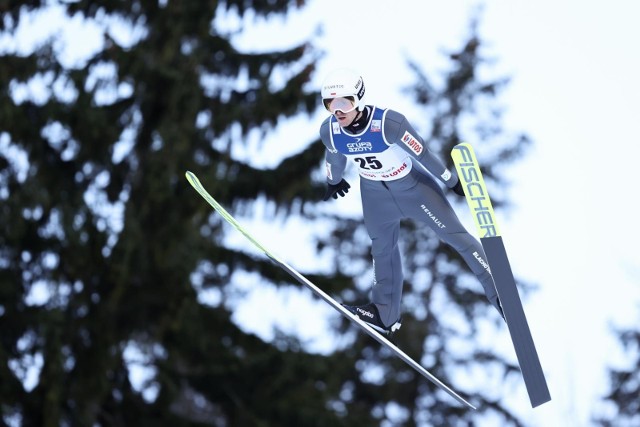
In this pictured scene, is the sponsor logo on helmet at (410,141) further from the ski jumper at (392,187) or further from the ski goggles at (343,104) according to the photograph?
the ski goggles at (343,104)

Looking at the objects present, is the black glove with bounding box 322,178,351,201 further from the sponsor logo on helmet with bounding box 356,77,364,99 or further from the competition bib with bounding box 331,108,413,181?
the sponsor logo on helmet with bounding box 356,77,364,99

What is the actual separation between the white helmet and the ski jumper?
0.19m

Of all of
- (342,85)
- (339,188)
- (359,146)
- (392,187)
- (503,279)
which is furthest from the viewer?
(339,188)

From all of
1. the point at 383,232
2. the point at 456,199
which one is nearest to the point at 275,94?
the point at 456,199

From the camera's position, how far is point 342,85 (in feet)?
19.6

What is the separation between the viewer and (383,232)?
672 centimetres

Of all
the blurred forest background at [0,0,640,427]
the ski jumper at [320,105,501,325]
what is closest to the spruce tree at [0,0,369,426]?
the blurred forest background at [0,0,640,427]

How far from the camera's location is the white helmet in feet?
19.6

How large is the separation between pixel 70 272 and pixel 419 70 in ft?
26.3

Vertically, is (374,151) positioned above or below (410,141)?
below

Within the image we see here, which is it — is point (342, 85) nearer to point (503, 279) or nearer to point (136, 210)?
point (503, 279)

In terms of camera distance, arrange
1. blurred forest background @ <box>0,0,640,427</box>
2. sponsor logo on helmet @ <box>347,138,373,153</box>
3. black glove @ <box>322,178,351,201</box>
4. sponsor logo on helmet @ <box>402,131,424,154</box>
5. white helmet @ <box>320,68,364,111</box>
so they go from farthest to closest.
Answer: blurred forest background @ <box>0,0,640,427</box> → black glove @ <box>322,178,351,201</box> → sponsor logo on helmet @ <box>347,138,373,153</box> → sponsor logo on helmet @ <box>402,131,424,154</box> → white helmet @ <box>320,68,364,111</box>

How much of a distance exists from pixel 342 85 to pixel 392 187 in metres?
0.81

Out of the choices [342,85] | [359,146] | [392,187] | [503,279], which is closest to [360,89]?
[342,85]
